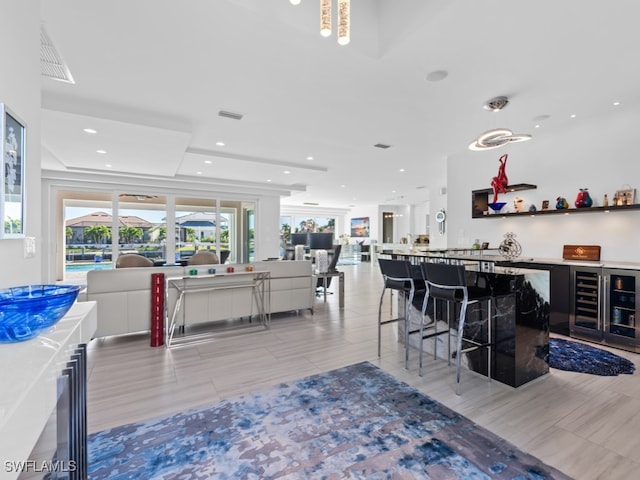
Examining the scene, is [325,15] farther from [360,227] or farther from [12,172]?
[360,227]

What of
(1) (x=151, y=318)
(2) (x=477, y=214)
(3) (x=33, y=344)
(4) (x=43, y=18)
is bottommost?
(1) (x=151, y=318)

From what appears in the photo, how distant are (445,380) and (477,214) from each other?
3.82 meters

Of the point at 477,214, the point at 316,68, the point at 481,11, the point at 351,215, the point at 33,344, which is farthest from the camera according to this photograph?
the point at 351,215

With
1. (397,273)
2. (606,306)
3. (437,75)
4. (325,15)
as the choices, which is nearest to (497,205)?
(606,306)

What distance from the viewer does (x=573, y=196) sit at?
4.45 metres

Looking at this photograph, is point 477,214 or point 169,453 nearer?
point 169,453

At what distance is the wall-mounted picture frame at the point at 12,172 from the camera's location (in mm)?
1365

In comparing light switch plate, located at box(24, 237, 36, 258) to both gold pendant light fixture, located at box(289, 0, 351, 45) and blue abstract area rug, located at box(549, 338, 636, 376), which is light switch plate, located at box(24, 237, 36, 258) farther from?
blue abstract area rug, located at box(549, 338, 636, 376)

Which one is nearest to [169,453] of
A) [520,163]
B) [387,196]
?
[520,163]

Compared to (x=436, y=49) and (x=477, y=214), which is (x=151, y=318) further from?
(x=477, y=214)

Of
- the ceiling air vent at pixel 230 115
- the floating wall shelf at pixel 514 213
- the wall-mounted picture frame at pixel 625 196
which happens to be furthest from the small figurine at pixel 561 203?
the ceiling air vent at pixel 230 115

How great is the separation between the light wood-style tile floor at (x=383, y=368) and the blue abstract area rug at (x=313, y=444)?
172mm

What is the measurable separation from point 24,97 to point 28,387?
176cm

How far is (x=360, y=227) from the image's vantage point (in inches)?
637
